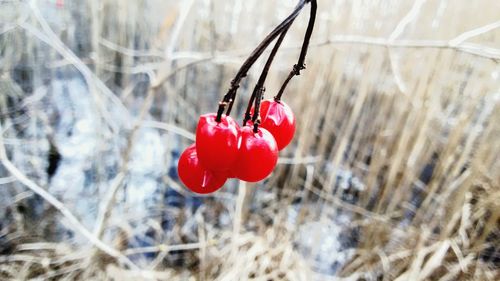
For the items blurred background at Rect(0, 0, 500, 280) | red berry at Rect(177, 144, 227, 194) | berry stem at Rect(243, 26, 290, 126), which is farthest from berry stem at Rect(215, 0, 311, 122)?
blurred background at Rect(0, 0, 500, 280)

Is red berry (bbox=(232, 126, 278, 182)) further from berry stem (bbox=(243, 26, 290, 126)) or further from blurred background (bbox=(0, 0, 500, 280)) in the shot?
blurred background (bbox=(0, 0, 500, 280))

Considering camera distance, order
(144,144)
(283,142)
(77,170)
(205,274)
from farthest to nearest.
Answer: (144,144), (77,170), (205,274), (283,142)

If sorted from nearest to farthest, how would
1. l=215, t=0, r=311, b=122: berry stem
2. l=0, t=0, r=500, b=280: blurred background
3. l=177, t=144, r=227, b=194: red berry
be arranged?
l=215, t=0, r=311, b=122: berry stem, l=177, t=144, r=227, b=194: red berry, l=0, t=0, r=500, b=280: blurred background

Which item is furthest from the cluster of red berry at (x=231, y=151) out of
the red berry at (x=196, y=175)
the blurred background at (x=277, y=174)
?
the blurred background at (x=277, y=174)

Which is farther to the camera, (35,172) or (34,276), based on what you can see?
(35,172)

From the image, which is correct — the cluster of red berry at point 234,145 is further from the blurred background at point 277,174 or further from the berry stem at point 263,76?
the blurred background at point 277,174

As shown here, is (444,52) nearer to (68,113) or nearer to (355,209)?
(355,209)

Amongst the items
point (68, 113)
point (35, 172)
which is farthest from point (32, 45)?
point (35, 172)
